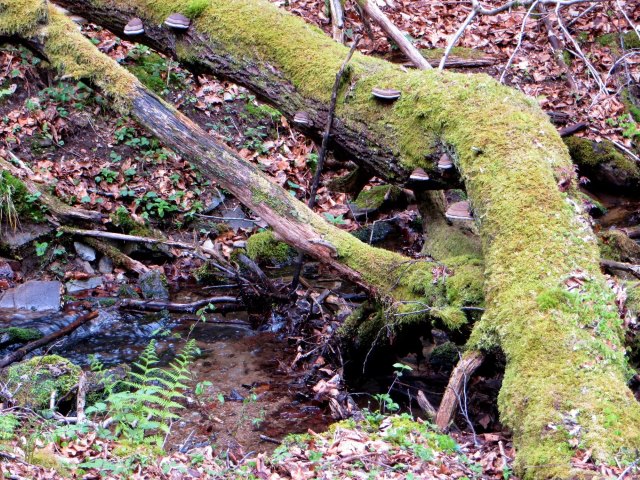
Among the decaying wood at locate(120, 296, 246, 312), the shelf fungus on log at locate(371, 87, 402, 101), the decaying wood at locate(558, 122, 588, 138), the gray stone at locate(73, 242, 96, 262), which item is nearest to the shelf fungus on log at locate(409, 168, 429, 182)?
the shelf fungus on log at locate(371, 87, 402, 101)

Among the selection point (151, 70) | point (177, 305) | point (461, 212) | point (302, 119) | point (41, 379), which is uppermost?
point (302, 119)

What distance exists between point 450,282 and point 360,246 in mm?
891

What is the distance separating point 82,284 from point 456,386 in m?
5.49

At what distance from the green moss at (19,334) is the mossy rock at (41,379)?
1.31 m

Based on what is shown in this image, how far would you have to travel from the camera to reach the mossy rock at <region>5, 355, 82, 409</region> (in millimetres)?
5348

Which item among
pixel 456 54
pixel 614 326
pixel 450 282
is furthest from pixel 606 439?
pixel 456 54

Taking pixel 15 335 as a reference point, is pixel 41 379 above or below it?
above

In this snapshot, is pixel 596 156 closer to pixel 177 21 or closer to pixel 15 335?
pixel 177 21

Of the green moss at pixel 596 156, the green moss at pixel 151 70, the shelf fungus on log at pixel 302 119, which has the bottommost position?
the green moss at pixel 151 70

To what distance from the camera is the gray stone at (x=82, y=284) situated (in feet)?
28.1

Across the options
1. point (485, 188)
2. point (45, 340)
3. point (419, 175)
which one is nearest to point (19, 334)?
point (45, 340)

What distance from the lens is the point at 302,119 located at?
22.3 ft

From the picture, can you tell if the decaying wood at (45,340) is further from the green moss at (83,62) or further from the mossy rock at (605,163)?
the mossy rock at (605,163)

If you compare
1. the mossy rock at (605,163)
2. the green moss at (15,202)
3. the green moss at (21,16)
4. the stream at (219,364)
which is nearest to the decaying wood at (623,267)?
the stream at (219,364)
